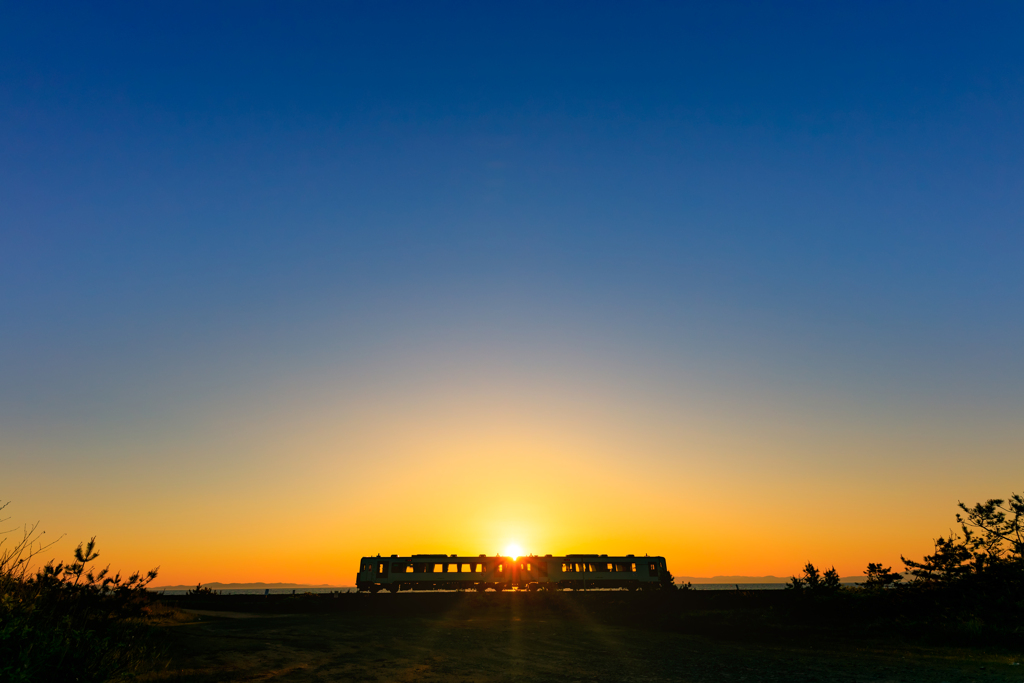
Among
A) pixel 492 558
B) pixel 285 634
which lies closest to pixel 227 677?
pixel 285 634

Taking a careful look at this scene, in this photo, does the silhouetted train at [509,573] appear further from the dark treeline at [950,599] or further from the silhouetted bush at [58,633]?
the silhouetted bush at [58,633]

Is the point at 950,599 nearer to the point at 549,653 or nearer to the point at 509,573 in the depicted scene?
the point at 549,653

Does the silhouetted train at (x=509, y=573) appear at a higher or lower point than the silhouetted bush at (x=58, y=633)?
higher

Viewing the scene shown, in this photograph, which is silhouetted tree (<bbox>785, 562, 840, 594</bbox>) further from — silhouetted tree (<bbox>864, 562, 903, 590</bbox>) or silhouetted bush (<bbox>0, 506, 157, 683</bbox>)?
silhouetted bush (<bbox>0, 506, 157, 683</bbox>)

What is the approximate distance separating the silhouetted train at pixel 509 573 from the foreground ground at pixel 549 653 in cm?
1775

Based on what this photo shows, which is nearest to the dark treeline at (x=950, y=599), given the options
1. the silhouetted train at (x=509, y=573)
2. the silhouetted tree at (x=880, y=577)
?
the silhouetted tree at (x=880, y=577)

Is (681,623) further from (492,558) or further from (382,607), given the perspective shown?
(492,558)

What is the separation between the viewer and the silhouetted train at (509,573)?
44781 millimetres

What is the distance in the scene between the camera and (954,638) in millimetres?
17688

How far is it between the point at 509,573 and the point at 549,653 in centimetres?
3065

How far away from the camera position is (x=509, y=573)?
149ft

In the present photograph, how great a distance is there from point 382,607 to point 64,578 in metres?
24.0

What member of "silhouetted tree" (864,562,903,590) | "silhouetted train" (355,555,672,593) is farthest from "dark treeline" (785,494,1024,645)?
"silhouetted train" (355,555,672,593)

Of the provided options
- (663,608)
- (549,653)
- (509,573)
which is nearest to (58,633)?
(549,653)
